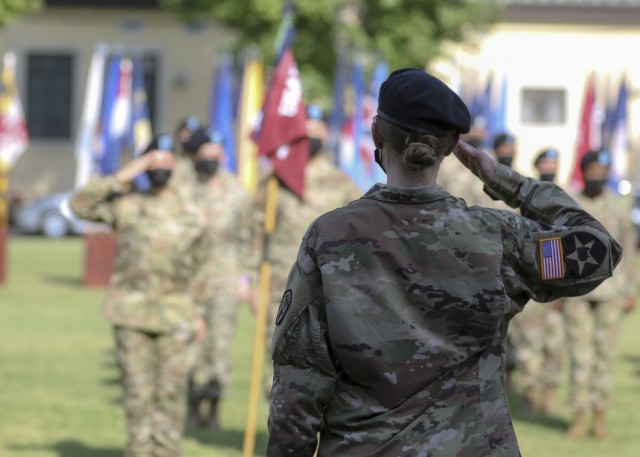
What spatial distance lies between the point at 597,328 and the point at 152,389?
163 inches

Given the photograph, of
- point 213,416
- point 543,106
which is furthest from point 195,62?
point 213,416

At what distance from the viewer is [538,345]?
1307 centimetres

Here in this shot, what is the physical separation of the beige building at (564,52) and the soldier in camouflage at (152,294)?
37843 millimetres

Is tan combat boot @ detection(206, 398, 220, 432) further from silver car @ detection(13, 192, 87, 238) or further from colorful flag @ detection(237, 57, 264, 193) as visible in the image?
silver car @ detection(13, 192, 87, 238)

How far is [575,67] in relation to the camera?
46.8 meters

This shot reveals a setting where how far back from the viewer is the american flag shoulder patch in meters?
4.07

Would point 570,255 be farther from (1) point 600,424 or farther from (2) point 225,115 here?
(2) point 225,115

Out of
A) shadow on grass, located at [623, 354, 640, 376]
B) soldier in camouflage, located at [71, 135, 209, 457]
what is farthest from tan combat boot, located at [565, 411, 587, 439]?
shadow on grass, located at [623, 354, 640, 376]

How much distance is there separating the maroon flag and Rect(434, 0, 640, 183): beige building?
3598 centimetres

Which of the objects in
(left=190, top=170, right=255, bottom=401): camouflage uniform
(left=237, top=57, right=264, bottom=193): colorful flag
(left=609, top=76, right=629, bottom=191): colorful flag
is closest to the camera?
(left=190, top=170, right=255, bottom=401): camouflage uniform

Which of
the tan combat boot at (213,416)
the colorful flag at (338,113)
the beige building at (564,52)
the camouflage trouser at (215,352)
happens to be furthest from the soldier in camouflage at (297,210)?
the beige building at (564,52)

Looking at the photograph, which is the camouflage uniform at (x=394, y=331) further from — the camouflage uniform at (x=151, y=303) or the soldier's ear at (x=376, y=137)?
the camouflage uniform at (x=151, y=303)

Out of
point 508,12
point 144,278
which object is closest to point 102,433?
point 144,278

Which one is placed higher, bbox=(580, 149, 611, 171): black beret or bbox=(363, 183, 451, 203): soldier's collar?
bbox=(363, 183, 451, 203): soldier's collar
